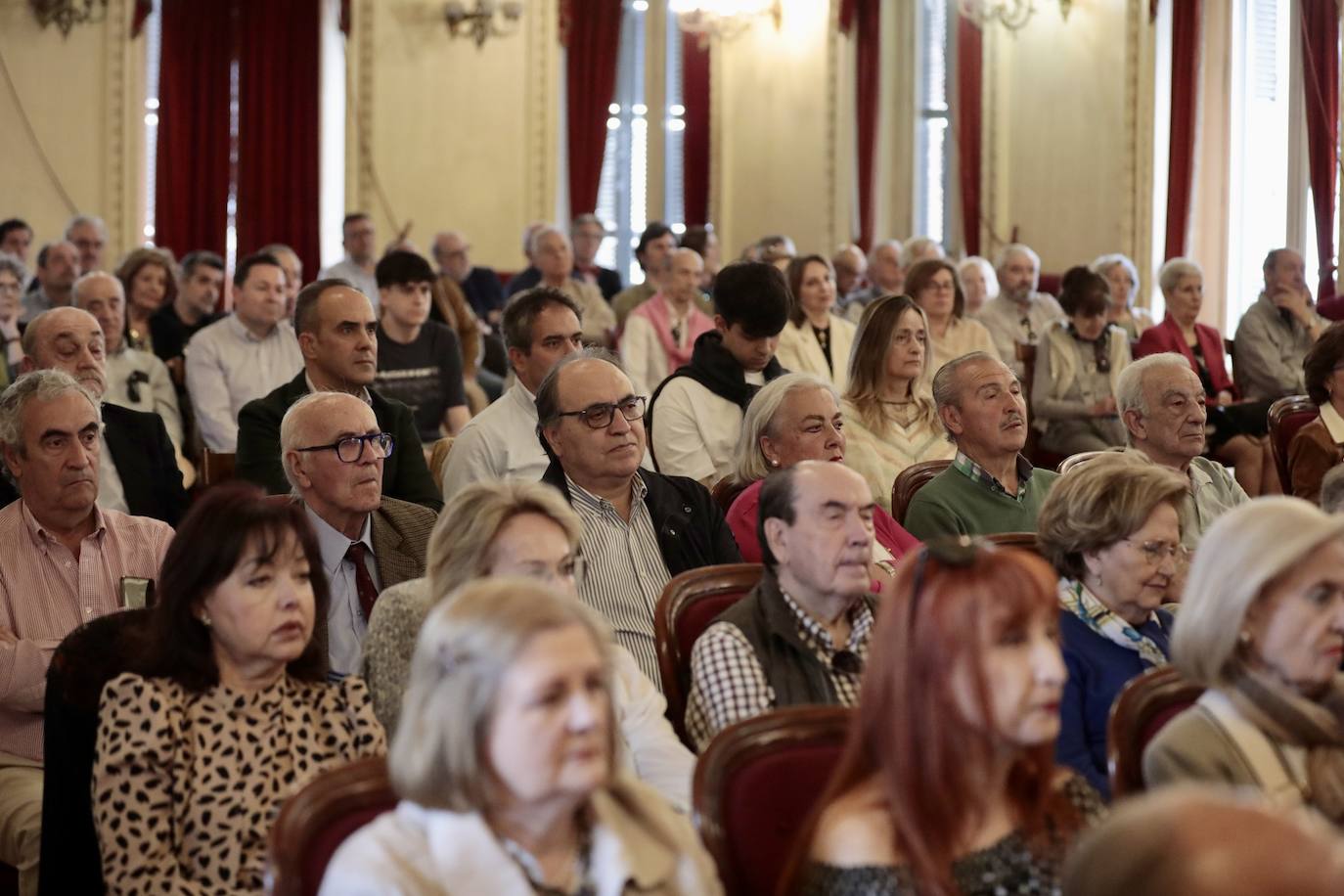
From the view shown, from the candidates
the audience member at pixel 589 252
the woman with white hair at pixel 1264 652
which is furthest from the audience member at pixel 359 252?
the woman with white hair at pixel 1264 652

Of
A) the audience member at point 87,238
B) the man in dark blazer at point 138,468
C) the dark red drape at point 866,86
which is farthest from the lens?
the dark red drape at point 866,86

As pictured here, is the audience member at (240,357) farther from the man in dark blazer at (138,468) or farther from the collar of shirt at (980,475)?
the collar of shirt at (980,475)

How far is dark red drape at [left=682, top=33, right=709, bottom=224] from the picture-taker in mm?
12461

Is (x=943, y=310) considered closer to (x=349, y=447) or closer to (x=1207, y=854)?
(x=349, y=447)

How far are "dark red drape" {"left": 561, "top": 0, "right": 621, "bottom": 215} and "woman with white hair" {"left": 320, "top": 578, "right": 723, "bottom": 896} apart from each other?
35.4ft

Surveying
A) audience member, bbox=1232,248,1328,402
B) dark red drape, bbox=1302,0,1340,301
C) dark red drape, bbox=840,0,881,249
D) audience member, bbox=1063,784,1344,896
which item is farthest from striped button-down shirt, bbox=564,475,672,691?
dark red drape, bbox=840,0,881,249

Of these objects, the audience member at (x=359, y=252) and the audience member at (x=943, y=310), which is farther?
the audience member at (x=359, y=252)

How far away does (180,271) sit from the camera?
852 cm

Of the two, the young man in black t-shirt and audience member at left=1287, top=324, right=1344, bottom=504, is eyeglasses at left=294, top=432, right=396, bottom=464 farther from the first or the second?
audience member at left=1287, top=324, right=1344, bottom=504

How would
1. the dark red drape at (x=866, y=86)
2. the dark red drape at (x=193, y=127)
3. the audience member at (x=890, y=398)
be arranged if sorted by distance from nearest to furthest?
the audience member at (x=890, y=398) → the dark red drape at (x=193, y=127) → the dark red drape at (x=866, y=86)

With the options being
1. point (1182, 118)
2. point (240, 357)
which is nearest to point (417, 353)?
point (240, 357)

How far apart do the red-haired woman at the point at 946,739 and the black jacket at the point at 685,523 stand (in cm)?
170

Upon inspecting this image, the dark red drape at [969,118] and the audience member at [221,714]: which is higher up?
the dark red drape at [969,118]

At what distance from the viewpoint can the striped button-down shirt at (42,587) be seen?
10.2ft
